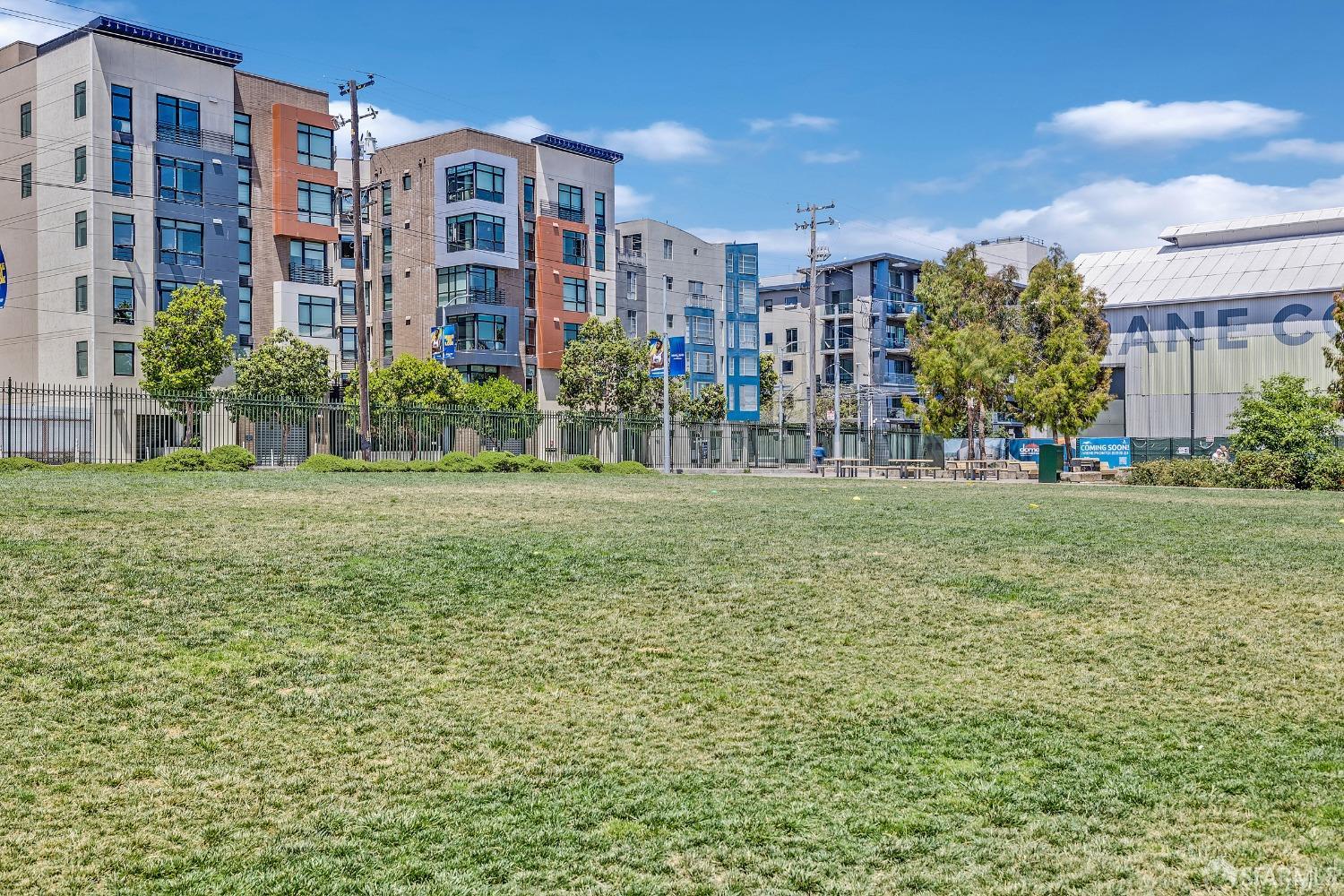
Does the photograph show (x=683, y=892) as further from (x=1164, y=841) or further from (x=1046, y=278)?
(x=1046, y=278)

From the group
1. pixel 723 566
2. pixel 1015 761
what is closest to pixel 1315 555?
pixel 723 566

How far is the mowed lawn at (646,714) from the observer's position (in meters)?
4.86

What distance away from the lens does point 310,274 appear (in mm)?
58750

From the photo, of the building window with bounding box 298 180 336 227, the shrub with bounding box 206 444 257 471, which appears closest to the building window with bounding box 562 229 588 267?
the building window with bounding box 298 180 336 227

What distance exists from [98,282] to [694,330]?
138 feet

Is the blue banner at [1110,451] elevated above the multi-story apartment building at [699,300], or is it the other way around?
the multi-story apartment building at [699,300]

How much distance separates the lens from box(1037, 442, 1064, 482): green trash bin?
38.1 meters

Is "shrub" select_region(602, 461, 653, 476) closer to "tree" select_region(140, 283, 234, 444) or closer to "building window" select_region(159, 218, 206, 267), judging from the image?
"tree" select_region(140, 283, 234, 444)

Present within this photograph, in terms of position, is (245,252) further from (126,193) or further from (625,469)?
(625,469)

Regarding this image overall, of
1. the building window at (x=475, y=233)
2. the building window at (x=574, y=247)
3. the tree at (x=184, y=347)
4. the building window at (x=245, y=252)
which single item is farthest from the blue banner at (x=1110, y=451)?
the building window at (x=245, y=252)

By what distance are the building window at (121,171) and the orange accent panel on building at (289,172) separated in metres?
7.69

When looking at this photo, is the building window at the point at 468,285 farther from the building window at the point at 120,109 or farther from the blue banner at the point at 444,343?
the building window at the point at 120,109

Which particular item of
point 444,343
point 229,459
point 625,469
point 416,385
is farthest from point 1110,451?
point 229,459

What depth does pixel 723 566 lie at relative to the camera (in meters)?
11.8
